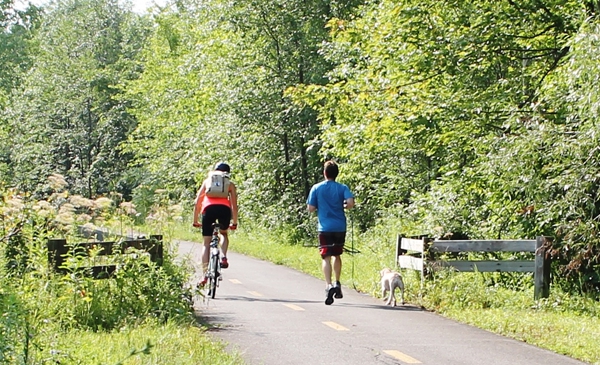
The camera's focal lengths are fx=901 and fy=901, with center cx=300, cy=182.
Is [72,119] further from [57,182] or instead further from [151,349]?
[151,349]

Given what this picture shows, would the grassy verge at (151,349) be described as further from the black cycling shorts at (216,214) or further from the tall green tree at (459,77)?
the tall green tree at (459,77)

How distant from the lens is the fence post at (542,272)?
13.6 metres

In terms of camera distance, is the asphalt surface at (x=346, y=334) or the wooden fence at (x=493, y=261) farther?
the wooden fence at (x=493, y=261)

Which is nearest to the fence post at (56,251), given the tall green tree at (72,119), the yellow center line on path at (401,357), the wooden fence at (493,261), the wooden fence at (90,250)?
the wooden fence at (90,250)

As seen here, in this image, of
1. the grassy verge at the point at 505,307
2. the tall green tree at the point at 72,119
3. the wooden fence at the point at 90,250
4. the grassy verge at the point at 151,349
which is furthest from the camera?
the tall green tree at the point at 72,119

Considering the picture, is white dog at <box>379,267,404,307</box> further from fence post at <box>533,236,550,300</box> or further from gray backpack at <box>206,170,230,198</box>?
gray backpack at <box>206,170,230,198</box>

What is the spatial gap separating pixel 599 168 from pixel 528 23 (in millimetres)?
5680

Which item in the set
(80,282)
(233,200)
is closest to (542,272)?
(233,200)

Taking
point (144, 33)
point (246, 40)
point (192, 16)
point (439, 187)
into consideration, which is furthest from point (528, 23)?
point (144, 33)

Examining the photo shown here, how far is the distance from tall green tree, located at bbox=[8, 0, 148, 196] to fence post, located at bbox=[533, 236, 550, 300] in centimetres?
4508

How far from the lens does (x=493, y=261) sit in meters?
14.0

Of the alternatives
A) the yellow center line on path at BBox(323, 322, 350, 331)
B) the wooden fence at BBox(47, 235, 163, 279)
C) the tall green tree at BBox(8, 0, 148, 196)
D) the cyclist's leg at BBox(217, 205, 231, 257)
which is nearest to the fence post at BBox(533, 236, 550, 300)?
the yellow center line on path at BBox(323, 322, 350, 331)

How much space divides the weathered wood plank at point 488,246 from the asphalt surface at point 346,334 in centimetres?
132

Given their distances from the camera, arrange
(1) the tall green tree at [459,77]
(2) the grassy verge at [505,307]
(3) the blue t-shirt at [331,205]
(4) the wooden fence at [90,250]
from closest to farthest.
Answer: (2) the grassy verge at [505,307] < (4) the wooden fence at [90,250] < (3) the blue t-shirt at [331,205] < (1) the tall green tree at [459,77]
